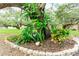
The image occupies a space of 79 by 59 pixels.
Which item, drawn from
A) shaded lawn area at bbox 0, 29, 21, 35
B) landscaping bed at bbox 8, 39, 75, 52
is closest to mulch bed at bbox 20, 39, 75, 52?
landscaping bed at bbox 8, 39, 75, 52

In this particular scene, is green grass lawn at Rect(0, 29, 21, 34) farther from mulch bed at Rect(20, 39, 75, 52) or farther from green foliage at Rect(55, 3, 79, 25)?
green foliage at Rect(55, 3, 79, 25)

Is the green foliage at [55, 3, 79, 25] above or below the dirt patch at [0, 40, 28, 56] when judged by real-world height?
above

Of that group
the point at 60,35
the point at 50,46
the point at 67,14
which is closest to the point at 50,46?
the point at 50,46

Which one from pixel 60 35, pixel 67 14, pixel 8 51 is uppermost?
pixel 67 14

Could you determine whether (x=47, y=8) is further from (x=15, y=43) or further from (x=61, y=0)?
(x=15, y=43)

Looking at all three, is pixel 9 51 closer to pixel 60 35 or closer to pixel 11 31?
pixel 11 31

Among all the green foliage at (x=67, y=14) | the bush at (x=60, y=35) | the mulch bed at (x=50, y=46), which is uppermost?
the green foliage at (x=67, y=14)

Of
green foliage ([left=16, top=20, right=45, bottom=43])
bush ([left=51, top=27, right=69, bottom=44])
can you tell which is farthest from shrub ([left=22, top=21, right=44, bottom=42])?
bush ([left=51, top=27, right=69, bottom=44])

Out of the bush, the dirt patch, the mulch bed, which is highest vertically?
the bush

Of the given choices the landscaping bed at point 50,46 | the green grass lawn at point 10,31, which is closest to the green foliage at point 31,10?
the green grass lawn at point 10,31

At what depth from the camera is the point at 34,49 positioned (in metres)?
1.93

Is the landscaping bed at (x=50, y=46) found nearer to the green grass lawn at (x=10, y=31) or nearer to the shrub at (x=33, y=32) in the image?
the shrub at (x=33, y=32)

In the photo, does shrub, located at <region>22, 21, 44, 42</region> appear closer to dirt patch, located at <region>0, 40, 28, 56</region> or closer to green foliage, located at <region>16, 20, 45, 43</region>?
green foliage, located at <region>16, 20, 45, 43</region>

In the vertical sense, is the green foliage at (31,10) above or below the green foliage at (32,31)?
above
